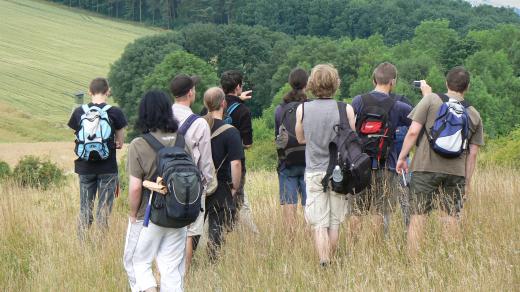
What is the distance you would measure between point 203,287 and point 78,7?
4413 inches

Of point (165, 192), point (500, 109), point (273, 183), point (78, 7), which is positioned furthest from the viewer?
point (78, 7)

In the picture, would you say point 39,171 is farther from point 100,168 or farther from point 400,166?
point 400,166

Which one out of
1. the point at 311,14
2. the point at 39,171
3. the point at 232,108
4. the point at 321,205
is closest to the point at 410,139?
the point at 321,205

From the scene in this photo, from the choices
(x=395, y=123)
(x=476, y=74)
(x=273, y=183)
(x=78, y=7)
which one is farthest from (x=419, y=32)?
(x=395, y=123)

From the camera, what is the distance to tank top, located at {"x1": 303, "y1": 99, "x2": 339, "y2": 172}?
6.32 meters

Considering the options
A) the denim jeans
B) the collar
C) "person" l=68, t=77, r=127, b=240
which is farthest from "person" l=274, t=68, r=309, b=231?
the denim jeans

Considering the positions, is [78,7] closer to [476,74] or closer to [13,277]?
[476,74]

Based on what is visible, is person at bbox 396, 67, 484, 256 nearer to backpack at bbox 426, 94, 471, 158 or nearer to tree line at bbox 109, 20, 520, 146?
backpack at bbox 426, 94, 471, 158

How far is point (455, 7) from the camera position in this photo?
431 ft

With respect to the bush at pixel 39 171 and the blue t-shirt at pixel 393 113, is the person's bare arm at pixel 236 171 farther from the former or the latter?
the bush at pixel 39 171

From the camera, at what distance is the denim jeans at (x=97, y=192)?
759 cm

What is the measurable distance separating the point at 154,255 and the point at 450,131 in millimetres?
2502

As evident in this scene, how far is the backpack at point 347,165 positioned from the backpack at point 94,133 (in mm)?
2290

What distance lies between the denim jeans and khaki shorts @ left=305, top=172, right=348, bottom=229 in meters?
2.15
